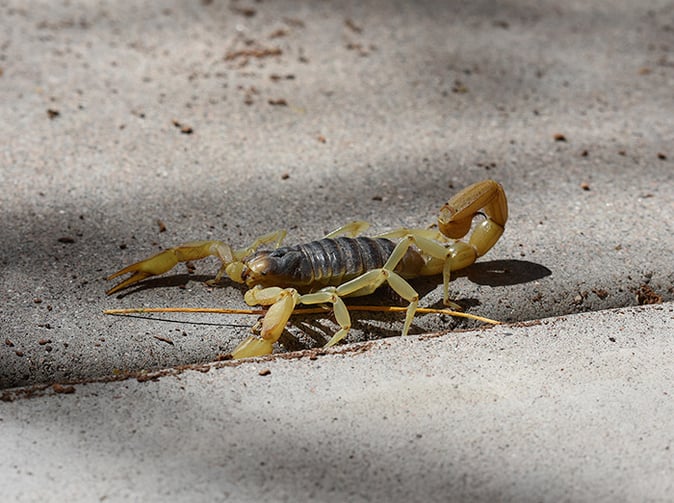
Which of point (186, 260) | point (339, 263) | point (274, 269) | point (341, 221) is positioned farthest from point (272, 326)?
point (341, 221)

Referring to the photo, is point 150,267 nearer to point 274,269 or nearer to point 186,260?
point 186,260

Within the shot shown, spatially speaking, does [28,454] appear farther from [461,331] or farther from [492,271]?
[492,271]

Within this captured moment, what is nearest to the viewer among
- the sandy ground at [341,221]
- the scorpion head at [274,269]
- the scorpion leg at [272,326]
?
the sandy ground at [341,221]

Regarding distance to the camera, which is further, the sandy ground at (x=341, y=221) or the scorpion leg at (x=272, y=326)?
the scorpion leg at (x=272, y=326)

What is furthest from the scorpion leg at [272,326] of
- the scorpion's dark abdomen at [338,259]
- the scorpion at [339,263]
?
the scorpion's dark abdomen at [338,259]

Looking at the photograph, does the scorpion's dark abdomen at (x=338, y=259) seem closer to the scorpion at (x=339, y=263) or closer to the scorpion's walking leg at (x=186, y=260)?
the scorpion at (x=339, y=263)

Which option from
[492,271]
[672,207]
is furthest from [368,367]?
[672,207]

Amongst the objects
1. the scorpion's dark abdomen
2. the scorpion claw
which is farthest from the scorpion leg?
the scorpion claw
